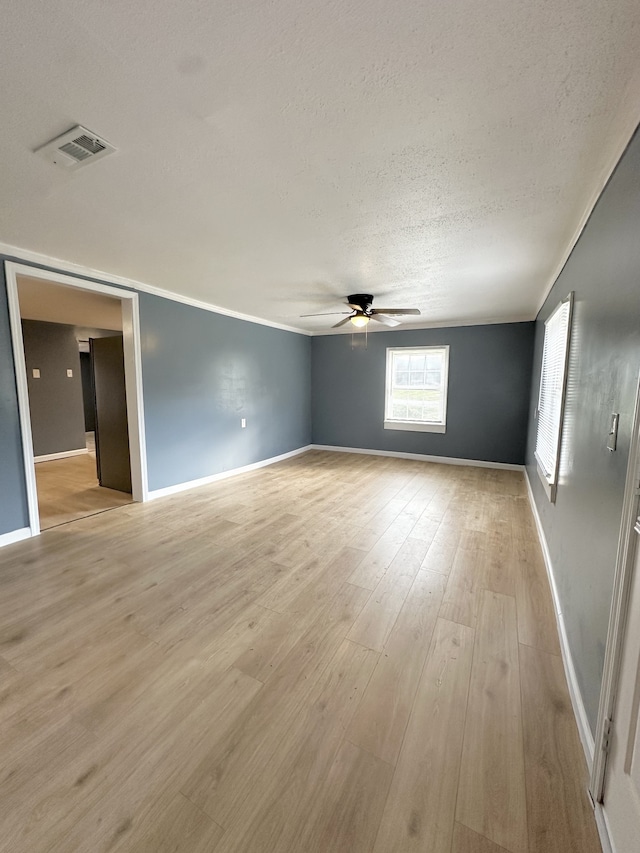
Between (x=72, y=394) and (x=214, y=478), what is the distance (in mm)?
3937

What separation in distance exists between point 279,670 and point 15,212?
10.0 feet

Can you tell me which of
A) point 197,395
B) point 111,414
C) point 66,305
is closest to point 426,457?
point 197,395

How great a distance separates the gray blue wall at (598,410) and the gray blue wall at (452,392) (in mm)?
3369

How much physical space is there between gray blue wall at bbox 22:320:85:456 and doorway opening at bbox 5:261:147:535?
2 centimetres

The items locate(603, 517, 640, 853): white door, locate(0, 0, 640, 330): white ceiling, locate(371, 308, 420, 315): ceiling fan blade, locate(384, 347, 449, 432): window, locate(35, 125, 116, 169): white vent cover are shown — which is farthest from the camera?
locate(384, 347, 449, 432): window

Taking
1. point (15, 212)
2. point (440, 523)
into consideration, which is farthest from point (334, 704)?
point (15, 212)

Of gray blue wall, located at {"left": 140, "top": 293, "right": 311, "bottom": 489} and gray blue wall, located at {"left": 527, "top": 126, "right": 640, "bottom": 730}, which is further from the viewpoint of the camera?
gray blue wall, located at {"left": 140, "top": 293, "right": 311, "bottom": 489}

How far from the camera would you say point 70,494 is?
4.28 meters

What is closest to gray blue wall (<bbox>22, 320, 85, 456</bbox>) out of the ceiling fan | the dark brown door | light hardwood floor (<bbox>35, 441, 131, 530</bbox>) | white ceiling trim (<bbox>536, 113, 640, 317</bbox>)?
light hardwood floor (<bbox>35, 441, 131, 530</bbox>)

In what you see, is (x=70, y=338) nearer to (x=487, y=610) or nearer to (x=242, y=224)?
(x=242, y=224)

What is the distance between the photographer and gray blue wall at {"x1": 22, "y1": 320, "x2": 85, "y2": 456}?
601cm

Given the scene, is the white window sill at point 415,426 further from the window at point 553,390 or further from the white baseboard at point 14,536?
the white baseboard at point 14,536

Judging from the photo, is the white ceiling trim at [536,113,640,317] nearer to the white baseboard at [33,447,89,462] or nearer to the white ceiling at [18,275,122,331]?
the white ceiling at [18,275,122,331]

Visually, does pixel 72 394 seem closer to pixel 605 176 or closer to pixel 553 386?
pixel 553 386
